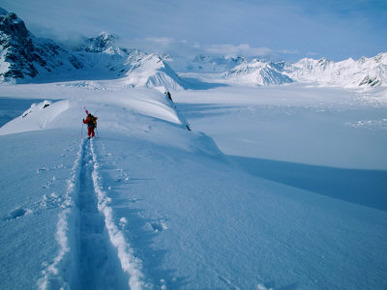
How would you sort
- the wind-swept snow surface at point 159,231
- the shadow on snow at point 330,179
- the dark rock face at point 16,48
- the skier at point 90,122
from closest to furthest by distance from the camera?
the wind-swept snow surface at point 159,231
the skier at point 90,122
the shadow on snow at point 330,179
the dark rock face at point 16,48

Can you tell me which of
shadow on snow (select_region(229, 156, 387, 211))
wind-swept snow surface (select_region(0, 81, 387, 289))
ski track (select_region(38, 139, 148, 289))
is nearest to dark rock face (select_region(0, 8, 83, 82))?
shadow on snow (select_region(229, 156, 387, 211))

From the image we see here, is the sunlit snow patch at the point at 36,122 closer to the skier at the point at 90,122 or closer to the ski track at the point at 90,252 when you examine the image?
the skier at the point at 90,122

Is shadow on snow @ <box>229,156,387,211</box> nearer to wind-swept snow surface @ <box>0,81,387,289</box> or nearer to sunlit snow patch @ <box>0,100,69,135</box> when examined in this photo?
wind-swept snow surface @ <box>0,81,387,289</box>

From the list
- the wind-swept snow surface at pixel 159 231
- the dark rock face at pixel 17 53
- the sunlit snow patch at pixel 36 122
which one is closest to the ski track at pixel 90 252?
the wind-swept snow surface at pixel 159 231

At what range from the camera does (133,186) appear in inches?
198

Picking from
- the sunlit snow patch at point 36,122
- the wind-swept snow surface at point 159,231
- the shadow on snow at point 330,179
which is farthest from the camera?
the sunlit snow patch at point 36,122

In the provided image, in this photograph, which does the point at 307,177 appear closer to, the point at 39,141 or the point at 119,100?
the point at 39,141

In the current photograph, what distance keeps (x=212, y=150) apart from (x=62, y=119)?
39.3 ft

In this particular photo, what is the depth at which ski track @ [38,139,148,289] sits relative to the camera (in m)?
2.44

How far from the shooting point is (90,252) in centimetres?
302

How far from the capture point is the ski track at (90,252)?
244cm

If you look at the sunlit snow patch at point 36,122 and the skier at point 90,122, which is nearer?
the skier at point 90,122

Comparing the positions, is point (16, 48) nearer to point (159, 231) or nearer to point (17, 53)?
point (17, 53)

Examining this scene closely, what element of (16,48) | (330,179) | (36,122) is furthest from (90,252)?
(16,48)
